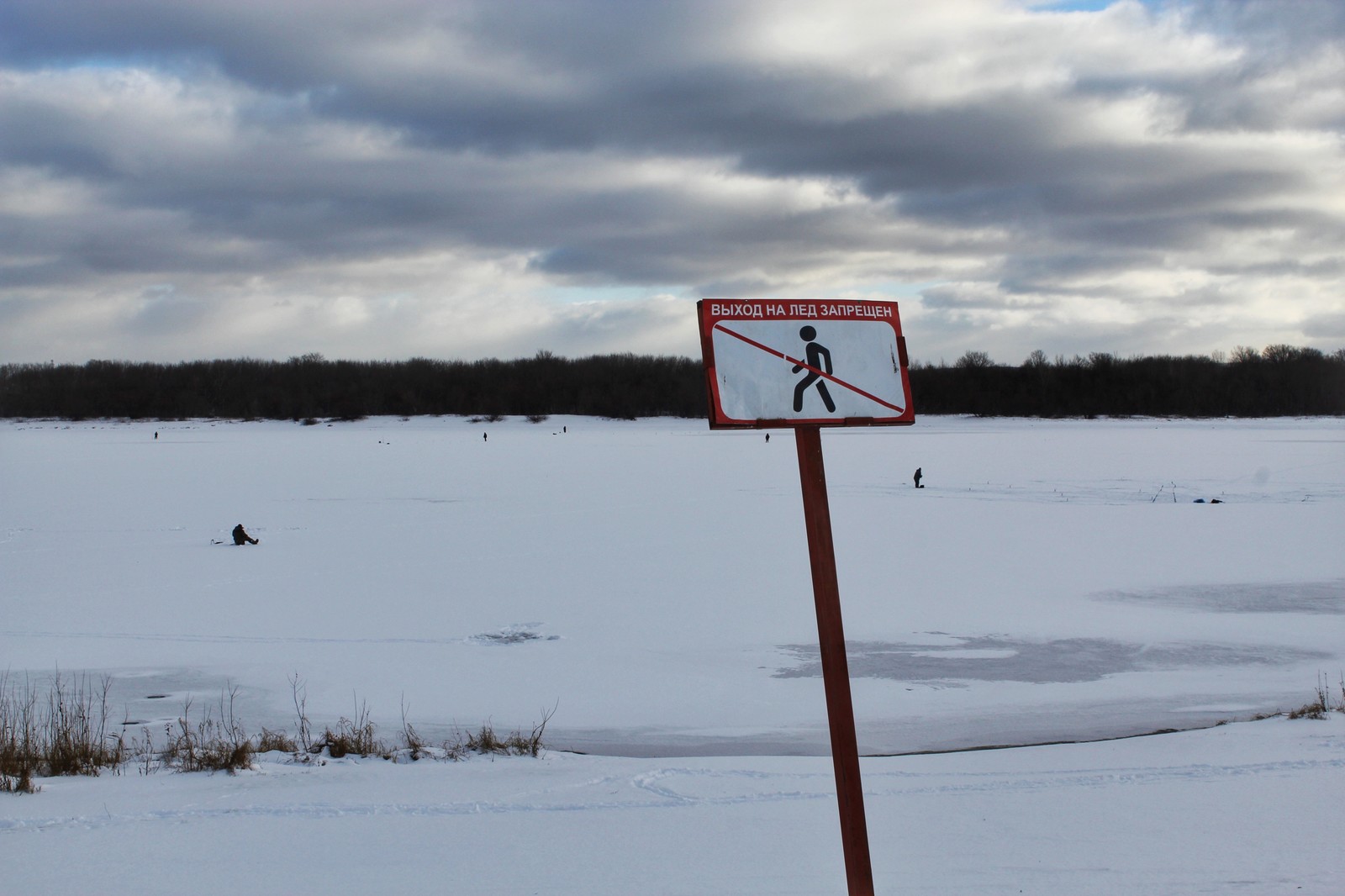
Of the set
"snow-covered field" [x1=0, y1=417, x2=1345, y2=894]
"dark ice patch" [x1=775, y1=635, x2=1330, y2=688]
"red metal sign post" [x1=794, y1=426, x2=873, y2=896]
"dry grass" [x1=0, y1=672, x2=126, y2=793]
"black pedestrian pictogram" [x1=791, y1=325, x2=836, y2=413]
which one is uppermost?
"black pedestrian pictogram" [x1=791, y1=325, x2=836, y2=413]

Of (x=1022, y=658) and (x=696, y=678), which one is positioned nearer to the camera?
(x=696, y=678)

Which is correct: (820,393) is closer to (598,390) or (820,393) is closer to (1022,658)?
(1022,658)

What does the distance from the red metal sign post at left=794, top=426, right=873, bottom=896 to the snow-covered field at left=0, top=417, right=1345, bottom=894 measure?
36.3 inches

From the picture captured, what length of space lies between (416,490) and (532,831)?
21723 millimetres

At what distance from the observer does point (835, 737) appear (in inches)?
125

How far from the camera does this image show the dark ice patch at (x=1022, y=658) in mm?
8539

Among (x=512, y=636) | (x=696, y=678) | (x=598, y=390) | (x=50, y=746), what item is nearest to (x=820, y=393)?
(x=50, y=746)

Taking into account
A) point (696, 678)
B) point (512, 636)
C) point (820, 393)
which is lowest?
point (696, 678)

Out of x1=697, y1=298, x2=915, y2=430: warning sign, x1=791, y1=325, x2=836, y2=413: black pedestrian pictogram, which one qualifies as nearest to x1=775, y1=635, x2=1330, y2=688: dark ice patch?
x1=697, y1=298, x2=915, y2=430: warning sign

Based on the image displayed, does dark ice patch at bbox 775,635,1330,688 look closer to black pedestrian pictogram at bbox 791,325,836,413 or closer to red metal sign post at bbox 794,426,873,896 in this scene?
red metal sign post at bbox 794,426,873,896

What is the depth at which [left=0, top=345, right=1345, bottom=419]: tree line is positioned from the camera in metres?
94.4

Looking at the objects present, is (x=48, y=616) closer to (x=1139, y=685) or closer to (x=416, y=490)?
(x=1139, y=685)

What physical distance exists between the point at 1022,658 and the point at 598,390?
9936cm

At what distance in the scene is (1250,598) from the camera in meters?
11.7
